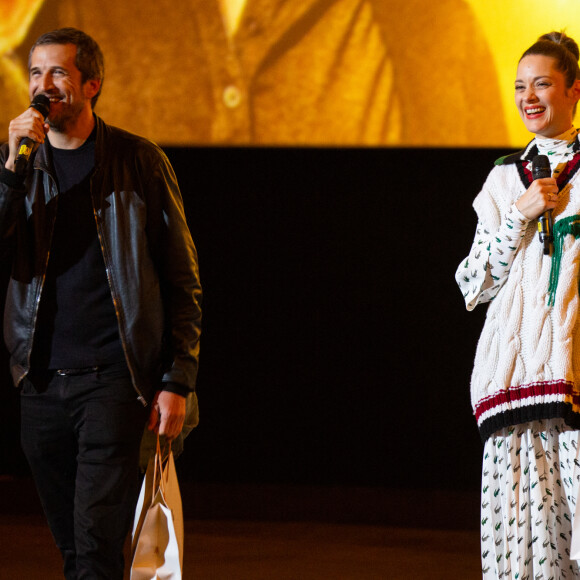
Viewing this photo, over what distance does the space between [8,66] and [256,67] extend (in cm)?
108

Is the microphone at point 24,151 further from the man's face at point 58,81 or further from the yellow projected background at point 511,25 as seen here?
the yellow projected background at point 511,25

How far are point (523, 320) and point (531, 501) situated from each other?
38 cm

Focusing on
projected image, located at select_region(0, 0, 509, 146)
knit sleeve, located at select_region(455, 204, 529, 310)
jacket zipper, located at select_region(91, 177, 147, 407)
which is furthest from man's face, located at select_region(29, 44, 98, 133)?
projected image, located at select_region(0, 0, 509, 146)

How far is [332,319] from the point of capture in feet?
14.2

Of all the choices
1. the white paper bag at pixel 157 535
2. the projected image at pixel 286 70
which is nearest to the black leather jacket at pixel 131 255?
the white paper bag at pixel 157 535

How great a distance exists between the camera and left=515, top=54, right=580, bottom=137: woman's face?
202 cm

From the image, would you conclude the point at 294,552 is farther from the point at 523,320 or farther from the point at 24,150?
the point at 24,150

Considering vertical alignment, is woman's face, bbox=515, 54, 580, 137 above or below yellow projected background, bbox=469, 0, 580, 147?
below

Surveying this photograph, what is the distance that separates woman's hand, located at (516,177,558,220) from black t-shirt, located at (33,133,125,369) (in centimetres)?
92

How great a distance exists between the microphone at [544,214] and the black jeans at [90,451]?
942 mm

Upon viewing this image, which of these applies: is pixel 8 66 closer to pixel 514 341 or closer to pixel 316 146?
pixel 316 146

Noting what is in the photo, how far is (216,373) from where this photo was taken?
4414 millimetres

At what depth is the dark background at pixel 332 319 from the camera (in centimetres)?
424

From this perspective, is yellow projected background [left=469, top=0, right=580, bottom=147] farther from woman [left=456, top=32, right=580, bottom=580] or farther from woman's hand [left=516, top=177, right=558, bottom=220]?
woman's hand [left=516, top=177, right=558, bottom=220]
